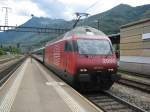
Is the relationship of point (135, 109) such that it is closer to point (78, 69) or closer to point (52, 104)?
point (52, 104)

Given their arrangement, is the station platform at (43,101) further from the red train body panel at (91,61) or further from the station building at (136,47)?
the station building at (136,47)

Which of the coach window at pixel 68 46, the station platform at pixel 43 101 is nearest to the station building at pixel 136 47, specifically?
the coach window at pixel 68 46

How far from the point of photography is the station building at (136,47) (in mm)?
26156

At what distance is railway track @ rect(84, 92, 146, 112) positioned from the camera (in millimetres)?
10814

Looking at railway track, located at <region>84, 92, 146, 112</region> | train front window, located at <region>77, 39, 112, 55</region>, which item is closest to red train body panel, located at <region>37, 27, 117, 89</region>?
train front window, located at <region>77, 39, 112, 55</region>

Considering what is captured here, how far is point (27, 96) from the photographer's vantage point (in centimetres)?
1216

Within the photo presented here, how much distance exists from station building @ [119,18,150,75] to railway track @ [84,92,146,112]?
12.2 meters

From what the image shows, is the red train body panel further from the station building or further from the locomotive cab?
the station building

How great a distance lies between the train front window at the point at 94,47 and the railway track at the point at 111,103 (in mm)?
1941

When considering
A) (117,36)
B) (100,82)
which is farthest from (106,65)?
(117,36)

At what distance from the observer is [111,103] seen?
1216 centimetres

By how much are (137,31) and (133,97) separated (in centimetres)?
1559

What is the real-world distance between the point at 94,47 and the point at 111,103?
345 centimetres

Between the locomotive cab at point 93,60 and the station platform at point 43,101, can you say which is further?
the locomotive cab at point 93,60
